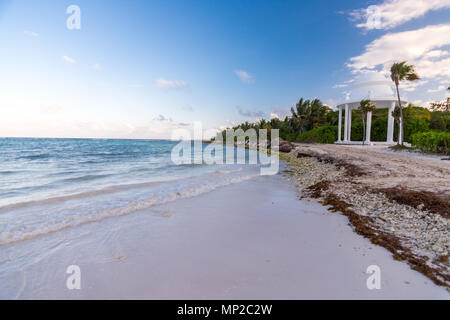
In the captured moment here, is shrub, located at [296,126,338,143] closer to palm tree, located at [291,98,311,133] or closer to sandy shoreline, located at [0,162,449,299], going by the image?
palm tree, located at [291,98,311,133]

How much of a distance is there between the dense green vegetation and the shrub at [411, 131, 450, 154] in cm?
1188

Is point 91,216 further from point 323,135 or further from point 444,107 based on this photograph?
point 323,135

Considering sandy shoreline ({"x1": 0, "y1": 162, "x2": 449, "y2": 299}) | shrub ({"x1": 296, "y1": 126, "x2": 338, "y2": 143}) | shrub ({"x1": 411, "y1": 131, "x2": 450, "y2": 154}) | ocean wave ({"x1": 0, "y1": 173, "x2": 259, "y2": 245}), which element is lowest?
ocean wave ({"x1": 0, "y1": 173, "x2": 259, "y2": 245})

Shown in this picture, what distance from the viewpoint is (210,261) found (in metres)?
3.04

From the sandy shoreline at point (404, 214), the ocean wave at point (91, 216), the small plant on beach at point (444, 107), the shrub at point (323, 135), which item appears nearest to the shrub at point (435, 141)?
the small plant on beach at point (444, 107)

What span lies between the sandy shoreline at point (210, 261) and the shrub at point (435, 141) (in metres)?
16.3

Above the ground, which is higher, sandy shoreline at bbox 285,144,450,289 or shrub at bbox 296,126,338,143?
shrub at bbox 296,126,338,143

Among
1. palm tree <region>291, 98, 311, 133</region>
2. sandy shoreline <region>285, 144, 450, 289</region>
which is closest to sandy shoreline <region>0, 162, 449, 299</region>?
sandy shoreline <region>285, 144, 450, 289</region>

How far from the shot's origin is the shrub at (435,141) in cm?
1424

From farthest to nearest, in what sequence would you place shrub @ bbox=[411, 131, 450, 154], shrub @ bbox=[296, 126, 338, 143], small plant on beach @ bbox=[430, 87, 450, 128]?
1. shrub @ bbox=[296, 126, 338, 143]
2. small plant on beach @ bbox=[430, 87, 450, 128]
3. shrub @ bbox=[411, 131, 450, 154]

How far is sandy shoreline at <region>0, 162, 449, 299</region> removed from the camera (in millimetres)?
2391

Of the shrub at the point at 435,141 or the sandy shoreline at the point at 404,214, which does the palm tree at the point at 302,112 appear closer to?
the shrub at the point at 435,141
